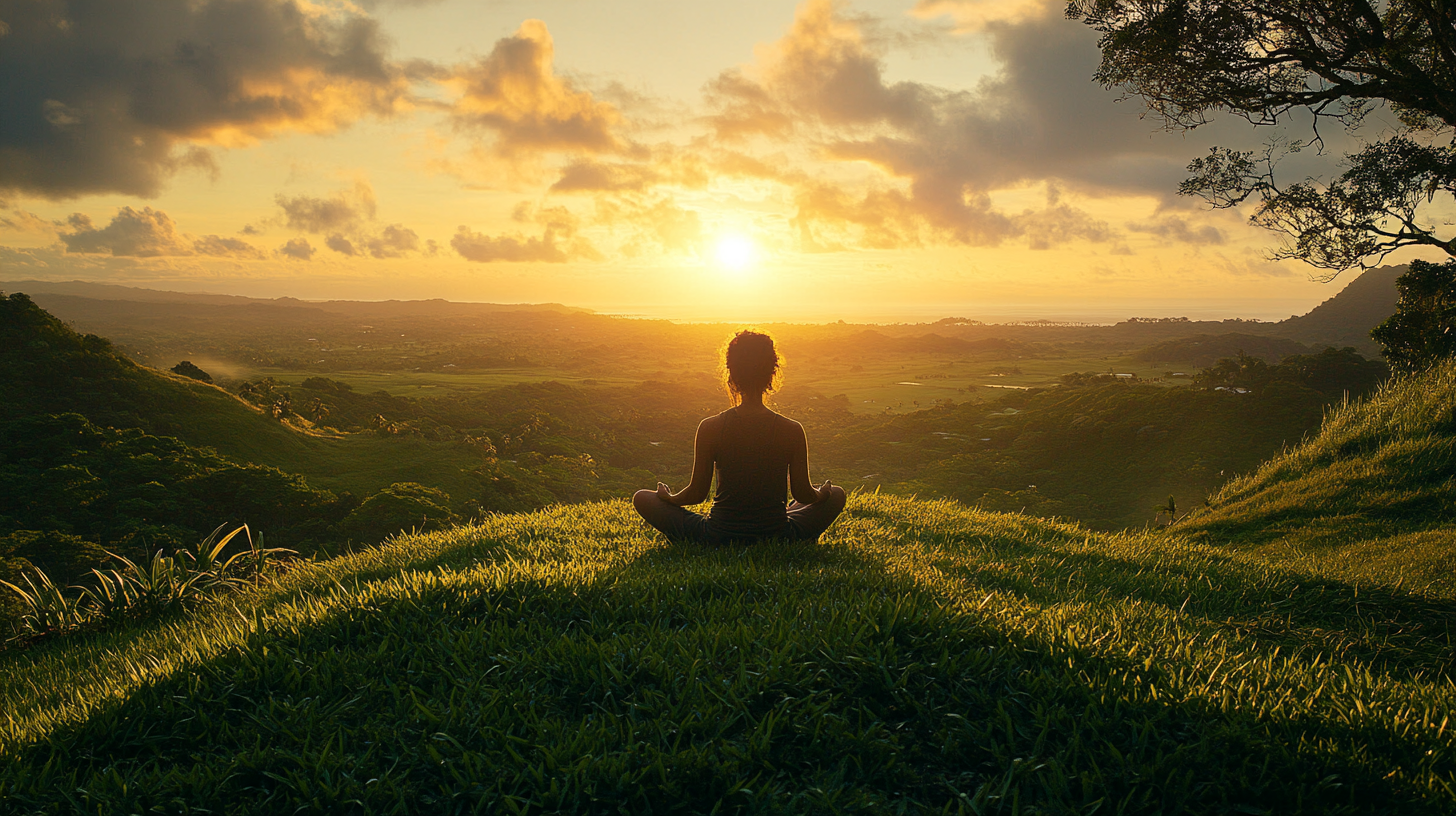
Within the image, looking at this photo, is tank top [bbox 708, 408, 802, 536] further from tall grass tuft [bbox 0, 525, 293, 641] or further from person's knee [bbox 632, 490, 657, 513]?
tall grass tuft [bbox 0, 525, 293, 641]

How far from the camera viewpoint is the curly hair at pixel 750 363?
5887mm

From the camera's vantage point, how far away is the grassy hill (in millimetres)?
2861

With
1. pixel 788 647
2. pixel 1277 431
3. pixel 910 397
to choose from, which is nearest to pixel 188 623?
pixel 788 647

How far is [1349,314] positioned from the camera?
138m

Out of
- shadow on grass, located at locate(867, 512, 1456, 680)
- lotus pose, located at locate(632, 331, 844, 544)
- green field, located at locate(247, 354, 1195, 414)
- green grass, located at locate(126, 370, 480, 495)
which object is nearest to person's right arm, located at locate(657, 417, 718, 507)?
lotus pose, located at locate(632, 331, 844, 544)

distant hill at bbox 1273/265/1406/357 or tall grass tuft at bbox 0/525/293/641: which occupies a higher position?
distant hill at bbox 1273/265/1406/357

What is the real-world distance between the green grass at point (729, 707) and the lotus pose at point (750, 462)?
99cm

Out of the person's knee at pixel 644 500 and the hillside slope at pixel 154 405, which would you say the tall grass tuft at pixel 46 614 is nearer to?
the person's knee at pixel 644 500

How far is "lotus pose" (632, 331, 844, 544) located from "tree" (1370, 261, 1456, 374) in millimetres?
17247

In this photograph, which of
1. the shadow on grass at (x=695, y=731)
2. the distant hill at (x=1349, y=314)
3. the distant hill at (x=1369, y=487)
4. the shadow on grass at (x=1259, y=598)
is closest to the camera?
the shadow on grass at (x=695, y=731)

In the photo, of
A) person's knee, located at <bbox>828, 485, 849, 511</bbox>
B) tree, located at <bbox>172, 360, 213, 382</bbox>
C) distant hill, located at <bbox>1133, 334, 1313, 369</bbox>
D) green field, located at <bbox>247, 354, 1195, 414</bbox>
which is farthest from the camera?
distant hill, located at <bbox>1133, 334, 1313, 369</bbox>

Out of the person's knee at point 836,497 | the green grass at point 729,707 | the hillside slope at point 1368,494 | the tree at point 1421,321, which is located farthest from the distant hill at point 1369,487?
the person's knee at point 836,497

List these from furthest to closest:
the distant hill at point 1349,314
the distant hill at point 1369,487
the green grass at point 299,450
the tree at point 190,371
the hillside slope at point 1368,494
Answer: the distant hill at point 1349,314
the tree at point 190,371
the green grass at point 299,450
the distant hill at point 1369,487
the hillside slope at point 1368,494

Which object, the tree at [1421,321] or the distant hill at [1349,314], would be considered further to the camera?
the distant hill at [1349,314]
